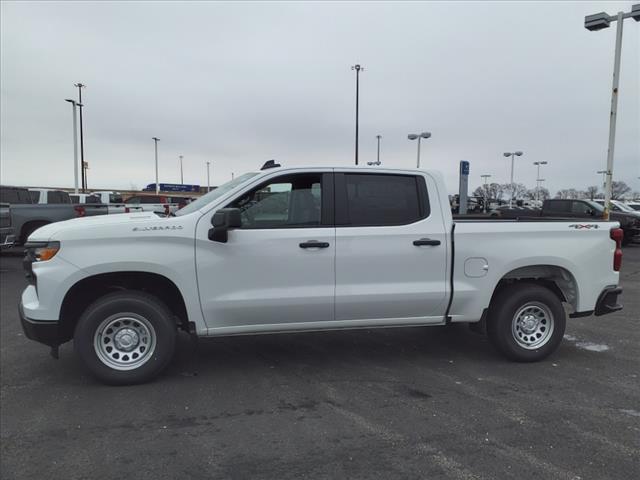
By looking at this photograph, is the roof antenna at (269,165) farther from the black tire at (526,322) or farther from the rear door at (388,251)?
the black tire at (526,322)

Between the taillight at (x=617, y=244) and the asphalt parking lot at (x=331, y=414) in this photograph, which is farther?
the taillight at (x=617, y=244)

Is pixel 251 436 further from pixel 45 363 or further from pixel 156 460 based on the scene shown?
pixel 45 363

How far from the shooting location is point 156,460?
123 inches

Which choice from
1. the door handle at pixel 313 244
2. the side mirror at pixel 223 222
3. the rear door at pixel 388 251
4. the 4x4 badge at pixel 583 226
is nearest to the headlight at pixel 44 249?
the side mirror at pixel 223 222

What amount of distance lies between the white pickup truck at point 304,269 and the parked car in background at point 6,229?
305 inches

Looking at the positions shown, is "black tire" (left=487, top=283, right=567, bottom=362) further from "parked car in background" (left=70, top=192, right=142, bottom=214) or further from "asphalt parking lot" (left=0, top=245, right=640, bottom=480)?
"parked car in background" (left=70, top=192, right=142, bottom=214)

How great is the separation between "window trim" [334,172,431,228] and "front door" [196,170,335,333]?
8 cm

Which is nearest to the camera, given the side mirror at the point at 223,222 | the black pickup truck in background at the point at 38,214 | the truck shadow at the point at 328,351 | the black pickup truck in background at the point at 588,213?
the side mirror at the point at 223,222

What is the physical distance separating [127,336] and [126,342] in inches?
2.1

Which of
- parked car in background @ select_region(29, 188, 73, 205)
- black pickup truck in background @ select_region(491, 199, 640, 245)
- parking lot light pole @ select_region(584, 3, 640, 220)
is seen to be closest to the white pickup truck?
parking lot light pole @ select_region(584, 3, 640, 220)

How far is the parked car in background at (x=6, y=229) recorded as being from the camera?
35.7ft

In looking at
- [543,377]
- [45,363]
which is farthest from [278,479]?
[45,363]

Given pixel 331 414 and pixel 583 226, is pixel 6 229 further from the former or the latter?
pixel 583 226

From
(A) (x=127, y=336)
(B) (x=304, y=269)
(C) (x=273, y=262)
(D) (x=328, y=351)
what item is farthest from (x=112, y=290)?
(D) (x=328, y=351)
